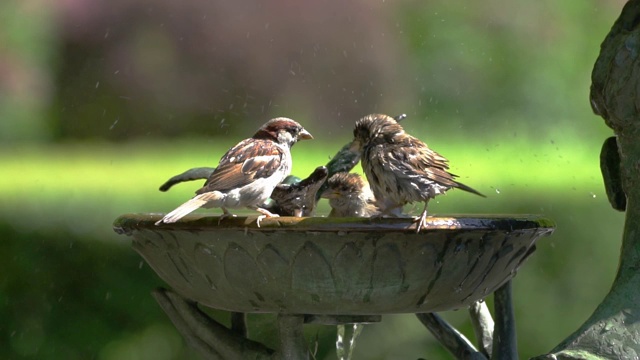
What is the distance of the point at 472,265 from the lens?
99.1 inches

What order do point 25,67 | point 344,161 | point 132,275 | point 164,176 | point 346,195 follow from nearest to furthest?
point 344,161 → point 346,195 → point 132,275 → point 164,176 → point 25,67

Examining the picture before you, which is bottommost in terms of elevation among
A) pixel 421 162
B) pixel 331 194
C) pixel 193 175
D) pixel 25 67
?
pixel 193 175

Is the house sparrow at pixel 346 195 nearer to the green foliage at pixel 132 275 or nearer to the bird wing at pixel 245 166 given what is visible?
the bird wing at pixel 245 166

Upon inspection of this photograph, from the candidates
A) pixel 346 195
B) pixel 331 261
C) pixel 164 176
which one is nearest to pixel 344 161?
pixel 346 195

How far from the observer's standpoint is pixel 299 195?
123 inches

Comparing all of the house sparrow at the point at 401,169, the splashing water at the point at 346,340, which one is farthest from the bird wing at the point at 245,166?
the splashing water at the point at 346,340

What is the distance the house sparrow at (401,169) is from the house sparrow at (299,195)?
0.55 ft

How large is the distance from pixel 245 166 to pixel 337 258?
0.64m

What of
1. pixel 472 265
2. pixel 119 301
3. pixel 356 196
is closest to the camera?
pixel 472 265

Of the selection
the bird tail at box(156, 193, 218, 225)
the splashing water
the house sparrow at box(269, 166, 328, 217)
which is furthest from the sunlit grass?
the bird tail at box(156, 193, 218, 225)

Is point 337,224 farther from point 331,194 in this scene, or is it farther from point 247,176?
point 331,194

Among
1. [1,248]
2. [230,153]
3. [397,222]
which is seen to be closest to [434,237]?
[397,222]

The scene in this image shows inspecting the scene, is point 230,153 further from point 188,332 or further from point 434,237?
point 434,237

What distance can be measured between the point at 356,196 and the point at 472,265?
3.26 feet
